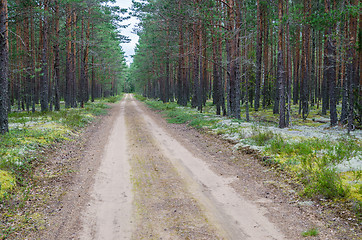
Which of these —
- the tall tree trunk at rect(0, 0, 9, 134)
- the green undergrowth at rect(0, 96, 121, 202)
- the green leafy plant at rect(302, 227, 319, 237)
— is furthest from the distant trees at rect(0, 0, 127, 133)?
the green leafy plant at rect(302, 227, 319, 237)

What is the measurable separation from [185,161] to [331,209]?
181 inches

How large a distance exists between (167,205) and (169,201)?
0.20m

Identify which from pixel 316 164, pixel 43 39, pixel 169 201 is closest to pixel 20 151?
pixel 169 201

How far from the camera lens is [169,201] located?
5.46 meters

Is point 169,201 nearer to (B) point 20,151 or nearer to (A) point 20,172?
(A) point 20,172

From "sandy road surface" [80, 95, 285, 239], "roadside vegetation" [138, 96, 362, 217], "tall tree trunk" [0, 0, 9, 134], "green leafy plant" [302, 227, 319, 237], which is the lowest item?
"green leafy plant" [302, 227, 319, 237]

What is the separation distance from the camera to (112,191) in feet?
19.8

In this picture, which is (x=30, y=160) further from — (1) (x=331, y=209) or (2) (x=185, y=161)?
(1) (x=331, y=209)

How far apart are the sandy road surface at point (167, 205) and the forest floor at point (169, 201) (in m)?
0.02

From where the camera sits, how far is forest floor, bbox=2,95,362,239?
14.1 ft

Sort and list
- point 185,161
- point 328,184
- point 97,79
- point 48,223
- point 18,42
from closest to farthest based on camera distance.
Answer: point 48,223, point 328,184, point 185,161, point 18,42, point 97,79

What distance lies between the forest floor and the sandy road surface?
0.02 meters

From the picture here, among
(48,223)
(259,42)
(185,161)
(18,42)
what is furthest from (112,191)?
(18,42)

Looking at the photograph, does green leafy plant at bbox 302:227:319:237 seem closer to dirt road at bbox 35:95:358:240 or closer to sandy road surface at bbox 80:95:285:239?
dirt road at bbox 35:95:358:240
